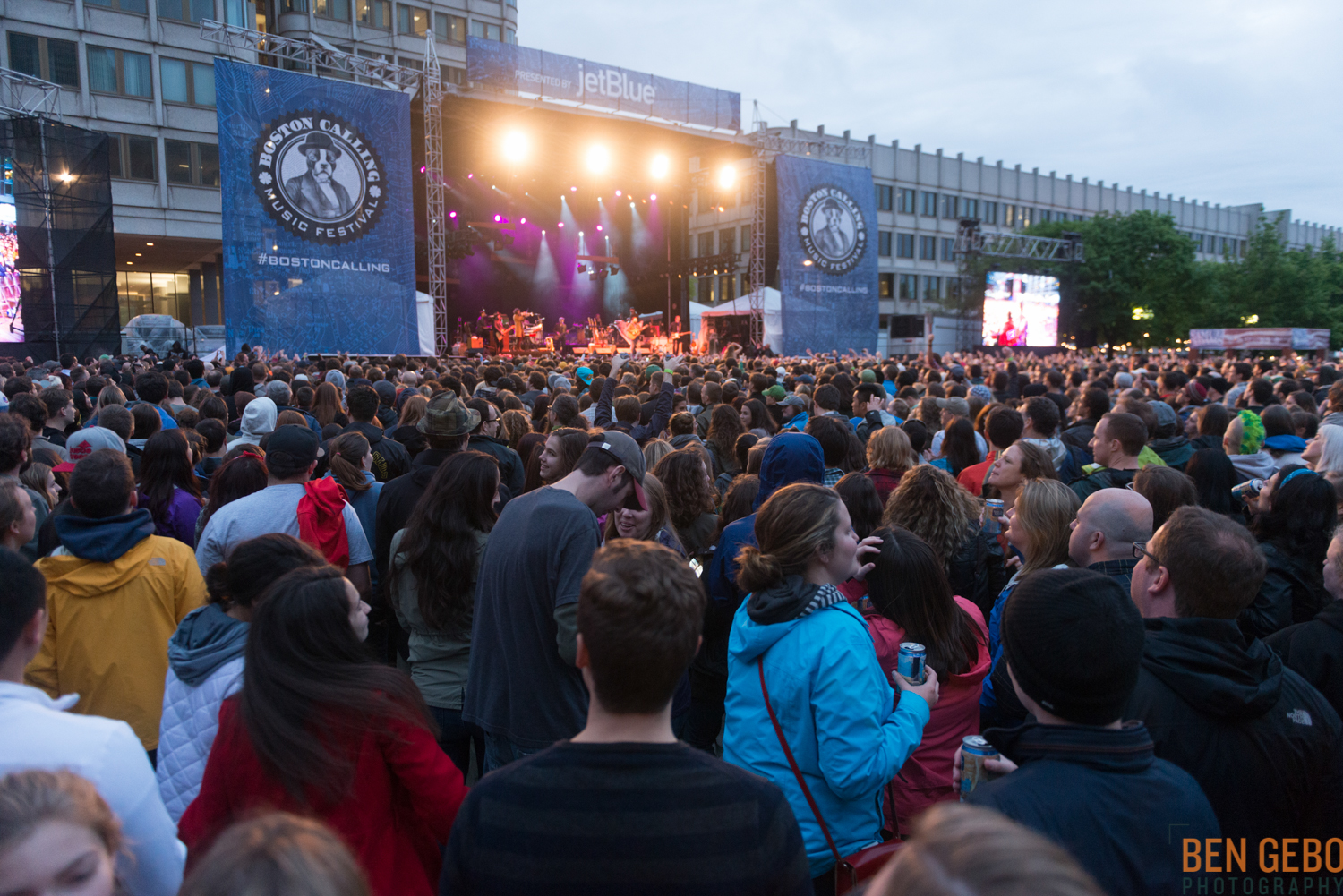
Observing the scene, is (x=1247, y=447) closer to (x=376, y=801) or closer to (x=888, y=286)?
(x=376, y=801)

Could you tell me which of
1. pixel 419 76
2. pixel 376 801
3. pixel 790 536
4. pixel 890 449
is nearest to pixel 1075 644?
pixel 790 536

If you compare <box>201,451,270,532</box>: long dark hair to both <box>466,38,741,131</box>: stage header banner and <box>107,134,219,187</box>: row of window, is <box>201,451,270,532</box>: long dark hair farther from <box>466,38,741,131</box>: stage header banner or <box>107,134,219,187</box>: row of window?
<box>107,134,219,187</box>: row of window

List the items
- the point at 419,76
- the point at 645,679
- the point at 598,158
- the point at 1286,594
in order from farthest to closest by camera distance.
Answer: the point at 598,158 < the point at 419,76 < the point at 1286,594 < the point at 645,679

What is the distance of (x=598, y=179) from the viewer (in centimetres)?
2908

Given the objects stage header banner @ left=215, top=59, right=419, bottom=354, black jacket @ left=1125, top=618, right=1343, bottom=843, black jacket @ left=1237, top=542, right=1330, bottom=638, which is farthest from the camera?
stage header banner @ left=215, top=59, right=419, bottom=354

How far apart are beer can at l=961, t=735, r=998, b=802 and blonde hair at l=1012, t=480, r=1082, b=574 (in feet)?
4.96

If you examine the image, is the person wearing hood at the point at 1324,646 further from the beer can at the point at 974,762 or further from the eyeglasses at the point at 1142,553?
the beer can at the point at 974,762

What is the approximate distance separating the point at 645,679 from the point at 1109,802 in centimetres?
92

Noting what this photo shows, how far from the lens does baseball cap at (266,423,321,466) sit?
3.58 meters

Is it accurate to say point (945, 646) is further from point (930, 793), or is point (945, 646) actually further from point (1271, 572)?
point (1271, 572)

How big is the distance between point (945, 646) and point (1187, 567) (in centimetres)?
73

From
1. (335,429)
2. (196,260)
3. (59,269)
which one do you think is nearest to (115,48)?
(196,260)

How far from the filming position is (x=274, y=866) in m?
0.84

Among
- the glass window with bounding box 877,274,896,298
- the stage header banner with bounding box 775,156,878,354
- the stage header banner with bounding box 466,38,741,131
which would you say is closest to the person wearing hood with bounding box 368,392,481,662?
the stage header banner with bounding box 466,38,741,131
